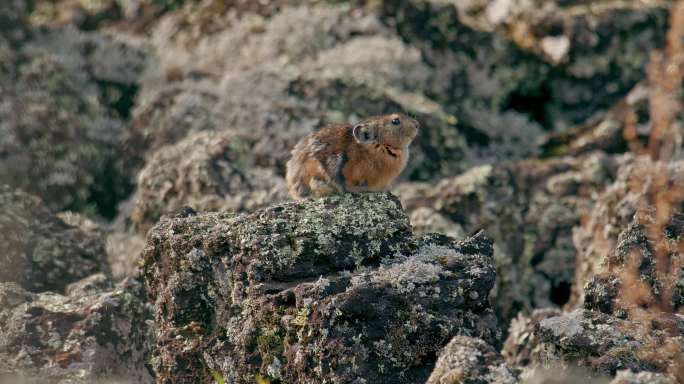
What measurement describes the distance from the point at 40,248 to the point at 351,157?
3566 millimetres

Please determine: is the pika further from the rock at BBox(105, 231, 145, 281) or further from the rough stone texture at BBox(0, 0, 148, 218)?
the rough stone texture at BBox(0, 0, 148, 218)

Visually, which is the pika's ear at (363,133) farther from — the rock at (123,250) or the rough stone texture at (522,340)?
the rock at (123,250)

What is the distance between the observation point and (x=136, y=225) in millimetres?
12188

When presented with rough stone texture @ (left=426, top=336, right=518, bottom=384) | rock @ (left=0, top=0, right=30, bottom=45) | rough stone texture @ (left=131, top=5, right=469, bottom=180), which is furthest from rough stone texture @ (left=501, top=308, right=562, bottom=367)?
rock @ (left=0, top=0, right=30, bottom=45)

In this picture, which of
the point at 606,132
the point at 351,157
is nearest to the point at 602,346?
the point at 351,157

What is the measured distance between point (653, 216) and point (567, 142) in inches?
233

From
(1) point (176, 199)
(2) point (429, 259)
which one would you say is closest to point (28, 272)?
(1) point (176, 199)

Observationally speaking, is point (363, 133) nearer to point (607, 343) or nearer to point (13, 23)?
point (607, 343)

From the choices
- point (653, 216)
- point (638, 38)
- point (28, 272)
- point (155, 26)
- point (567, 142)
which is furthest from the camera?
point (155, 26)

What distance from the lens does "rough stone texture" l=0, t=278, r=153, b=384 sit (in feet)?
27.9

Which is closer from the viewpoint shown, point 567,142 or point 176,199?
point 176,199

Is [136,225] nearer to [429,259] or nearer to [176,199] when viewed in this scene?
[176,199]

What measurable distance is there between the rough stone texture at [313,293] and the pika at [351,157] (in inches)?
25.9

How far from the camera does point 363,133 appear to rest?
→ 9328mm
